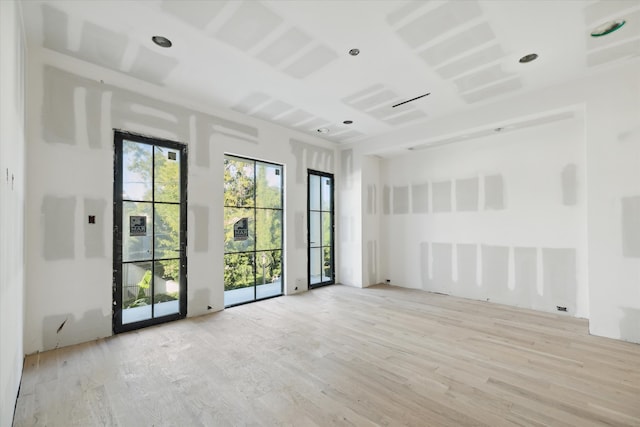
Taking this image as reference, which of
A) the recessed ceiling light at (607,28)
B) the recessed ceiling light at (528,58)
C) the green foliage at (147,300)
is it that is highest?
the recessed ceiling light at (607,28)

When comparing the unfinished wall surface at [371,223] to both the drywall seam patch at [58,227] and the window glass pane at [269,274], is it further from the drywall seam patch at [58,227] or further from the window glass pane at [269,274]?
the drywall seam patch at [58,227]

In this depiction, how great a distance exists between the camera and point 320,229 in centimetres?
622

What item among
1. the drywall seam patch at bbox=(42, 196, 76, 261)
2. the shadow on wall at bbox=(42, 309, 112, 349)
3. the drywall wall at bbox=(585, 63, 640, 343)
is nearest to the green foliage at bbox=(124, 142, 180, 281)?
the drywall seam patch at bbox=(42, 196, 76, 261)

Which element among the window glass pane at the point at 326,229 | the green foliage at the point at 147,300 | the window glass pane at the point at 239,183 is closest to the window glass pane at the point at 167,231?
the green foliage at the point at 147,300

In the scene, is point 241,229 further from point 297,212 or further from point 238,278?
point 297,212

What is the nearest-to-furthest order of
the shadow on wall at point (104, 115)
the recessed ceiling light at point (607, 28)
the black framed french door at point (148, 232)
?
the recessed ceiling light at point (607, 28), the shadow on wall at point (104, 115), the black framed french door at point (148, 232)

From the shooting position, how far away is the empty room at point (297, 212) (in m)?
2.26

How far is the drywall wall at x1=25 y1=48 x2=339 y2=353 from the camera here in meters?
3.00

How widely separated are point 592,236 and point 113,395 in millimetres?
5226

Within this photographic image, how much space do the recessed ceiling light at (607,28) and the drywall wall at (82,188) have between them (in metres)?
4.72

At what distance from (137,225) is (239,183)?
72.5 inches

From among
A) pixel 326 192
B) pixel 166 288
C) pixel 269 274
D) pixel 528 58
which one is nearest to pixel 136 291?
pixel 166 288

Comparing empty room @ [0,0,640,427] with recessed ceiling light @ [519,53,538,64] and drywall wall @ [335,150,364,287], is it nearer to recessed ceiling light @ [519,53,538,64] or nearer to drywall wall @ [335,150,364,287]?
recessed ceiling light @ [519,53,538,64]

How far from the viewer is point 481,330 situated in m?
3.64
